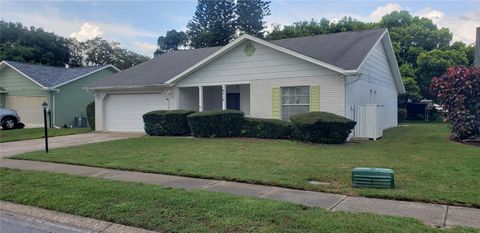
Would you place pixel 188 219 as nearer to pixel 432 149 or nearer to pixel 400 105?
pixel 432 149

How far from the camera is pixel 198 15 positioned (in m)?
54.2

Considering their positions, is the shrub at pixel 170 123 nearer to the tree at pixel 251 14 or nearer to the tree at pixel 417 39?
the tree at pixel 417 39

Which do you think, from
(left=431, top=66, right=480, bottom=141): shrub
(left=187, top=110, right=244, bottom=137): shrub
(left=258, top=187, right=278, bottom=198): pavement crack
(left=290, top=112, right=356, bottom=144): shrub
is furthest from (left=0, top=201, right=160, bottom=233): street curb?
(left=431, top=66, right=480, bottom=141): shrub

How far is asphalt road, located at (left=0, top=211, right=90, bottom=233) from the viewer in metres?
5.18

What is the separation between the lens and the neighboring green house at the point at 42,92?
25.6m

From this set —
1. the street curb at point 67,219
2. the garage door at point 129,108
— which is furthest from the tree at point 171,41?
the street curb at point 67,219

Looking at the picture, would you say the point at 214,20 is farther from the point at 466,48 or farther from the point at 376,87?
the point at 376,87

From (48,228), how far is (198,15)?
5150cm

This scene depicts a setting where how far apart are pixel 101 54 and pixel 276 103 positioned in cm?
5553

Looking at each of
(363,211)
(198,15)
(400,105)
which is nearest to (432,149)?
(363,211)

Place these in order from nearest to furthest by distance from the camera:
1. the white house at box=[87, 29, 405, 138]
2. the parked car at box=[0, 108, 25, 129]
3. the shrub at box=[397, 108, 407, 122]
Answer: the white house at box=[87, 29, 405, 138], the parked car at box=[0, 108, 25, 129], the shrub at box=[397, 108, 407, 122]

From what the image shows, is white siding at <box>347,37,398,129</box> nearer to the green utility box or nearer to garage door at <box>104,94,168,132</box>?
the green utility box

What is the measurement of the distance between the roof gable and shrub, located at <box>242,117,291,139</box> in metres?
16.1

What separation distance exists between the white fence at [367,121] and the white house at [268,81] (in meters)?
0.24
